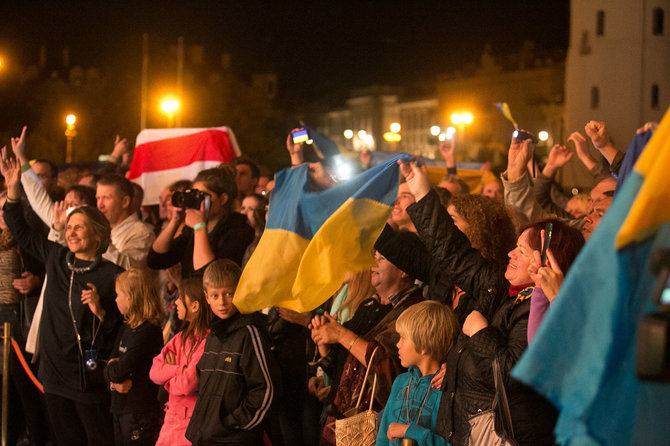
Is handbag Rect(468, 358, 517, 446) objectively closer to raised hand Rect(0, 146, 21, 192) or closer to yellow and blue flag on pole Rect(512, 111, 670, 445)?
yellow and blue flag on pole Rect(512, 111, 670, 445)

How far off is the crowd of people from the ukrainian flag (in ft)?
0.82

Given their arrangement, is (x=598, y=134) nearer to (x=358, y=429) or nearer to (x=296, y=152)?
(x=358, y=429)

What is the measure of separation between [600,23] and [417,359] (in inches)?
2265

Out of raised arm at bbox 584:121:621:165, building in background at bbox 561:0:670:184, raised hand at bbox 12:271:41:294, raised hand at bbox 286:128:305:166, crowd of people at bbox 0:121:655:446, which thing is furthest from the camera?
building in background at bbox 561:0:670:184

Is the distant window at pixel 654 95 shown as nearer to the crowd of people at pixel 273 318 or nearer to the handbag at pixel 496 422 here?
the crowd of people at pixel 273 318

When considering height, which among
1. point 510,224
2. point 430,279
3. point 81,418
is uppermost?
point 510,224

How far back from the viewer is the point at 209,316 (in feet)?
20.0

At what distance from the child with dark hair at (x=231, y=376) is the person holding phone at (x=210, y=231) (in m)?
1.04

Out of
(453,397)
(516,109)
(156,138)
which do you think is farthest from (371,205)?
(516,109)

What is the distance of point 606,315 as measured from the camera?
244 cm

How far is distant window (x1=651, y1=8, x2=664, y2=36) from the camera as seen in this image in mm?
56500

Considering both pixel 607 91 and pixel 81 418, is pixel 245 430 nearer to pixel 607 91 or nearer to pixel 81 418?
pixel 81 418

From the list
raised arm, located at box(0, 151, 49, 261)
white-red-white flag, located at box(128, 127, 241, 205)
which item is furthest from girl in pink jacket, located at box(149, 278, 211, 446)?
white-red-white flag, located at box(128, 127, 241, 205)

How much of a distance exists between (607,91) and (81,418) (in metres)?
54.8
